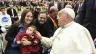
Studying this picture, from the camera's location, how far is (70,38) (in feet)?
13.0

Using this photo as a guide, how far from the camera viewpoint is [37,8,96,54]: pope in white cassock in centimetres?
395

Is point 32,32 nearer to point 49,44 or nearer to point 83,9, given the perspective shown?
point 49,44

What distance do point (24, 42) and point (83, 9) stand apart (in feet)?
3.61

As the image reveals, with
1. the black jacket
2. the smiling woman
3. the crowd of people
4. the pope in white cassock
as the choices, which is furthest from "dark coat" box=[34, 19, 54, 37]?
the pope in white cassock

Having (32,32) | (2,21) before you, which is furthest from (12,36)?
(2,21)

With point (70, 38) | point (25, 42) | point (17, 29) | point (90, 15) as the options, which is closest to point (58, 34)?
point (70, 38)

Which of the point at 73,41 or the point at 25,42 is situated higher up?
the point at 73,41

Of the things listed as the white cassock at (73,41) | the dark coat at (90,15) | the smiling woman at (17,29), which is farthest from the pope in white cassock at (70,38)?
the smiling woman at (17,29)

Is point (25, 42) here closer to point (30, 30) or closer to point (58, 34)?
point (30, 30)

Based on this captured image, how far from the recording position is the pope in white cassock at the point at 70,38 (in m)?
3.95

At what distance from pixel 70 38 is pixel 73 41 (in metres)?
0.05

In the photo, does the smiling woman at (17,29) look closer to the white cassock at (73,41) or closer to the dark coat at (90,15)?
the dark coat at (90,15)

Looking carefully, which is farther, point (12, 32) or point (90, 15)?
point (12, 32)

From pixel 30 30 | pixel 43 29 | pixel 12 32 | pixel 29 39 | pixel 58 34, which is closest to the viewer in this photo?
pixel 58 34
